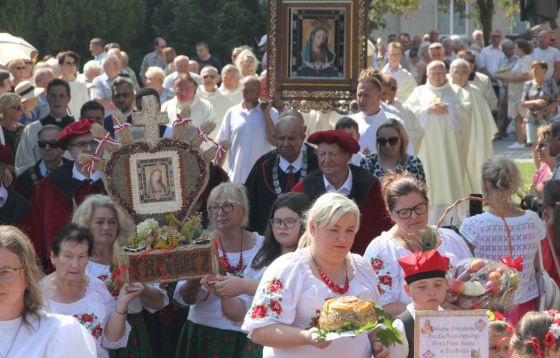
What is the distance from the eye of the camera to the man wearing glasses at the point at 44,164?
10.1 meters

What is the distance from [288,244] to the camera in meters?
7.25

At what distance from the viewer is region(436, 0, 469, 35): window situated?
124ft

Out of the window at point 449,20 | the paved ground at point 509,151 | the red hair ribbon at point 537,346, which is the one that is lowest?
the paved ground at point 509,151

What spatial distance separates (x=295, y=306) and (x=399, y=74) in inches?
493

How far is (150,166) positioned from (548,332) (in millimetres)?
2912

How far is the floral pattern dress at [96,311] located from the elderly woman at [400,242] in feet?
4.93

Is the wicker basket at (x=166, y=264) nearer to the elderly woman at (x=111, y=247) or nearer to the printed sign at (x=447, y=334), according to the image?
the elderly woman at (x=111, y=247)

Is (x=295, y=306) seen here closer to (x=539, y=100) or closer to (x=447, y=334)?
(x=447, y=334)

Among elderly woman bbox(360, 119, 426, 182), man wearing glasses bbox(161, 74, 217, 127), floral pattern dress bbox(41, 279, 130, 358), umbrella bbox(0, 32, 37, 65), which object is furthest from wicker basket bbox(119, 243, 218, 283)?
umbrella bbox(0, 32, 37, 65)

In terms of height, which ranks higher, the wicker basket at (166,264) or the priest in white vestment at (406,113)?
the priest in white vestment at (406,113)

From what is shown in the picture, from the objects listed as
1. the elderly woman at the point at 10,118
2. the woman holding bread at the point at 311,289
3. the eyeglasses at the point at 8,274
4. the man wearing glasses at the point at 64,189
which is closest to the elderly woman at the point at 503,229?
the woman holding bread at the point at 311,289

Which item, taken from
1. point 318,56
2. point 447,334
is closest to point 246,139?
point 318,56

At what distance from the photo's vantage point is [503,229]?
7734 mm

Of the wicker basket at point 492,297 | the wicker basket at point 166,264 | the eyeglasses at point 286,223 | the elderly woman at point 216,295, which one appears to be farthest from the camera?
the elderly woman at point 216,295
